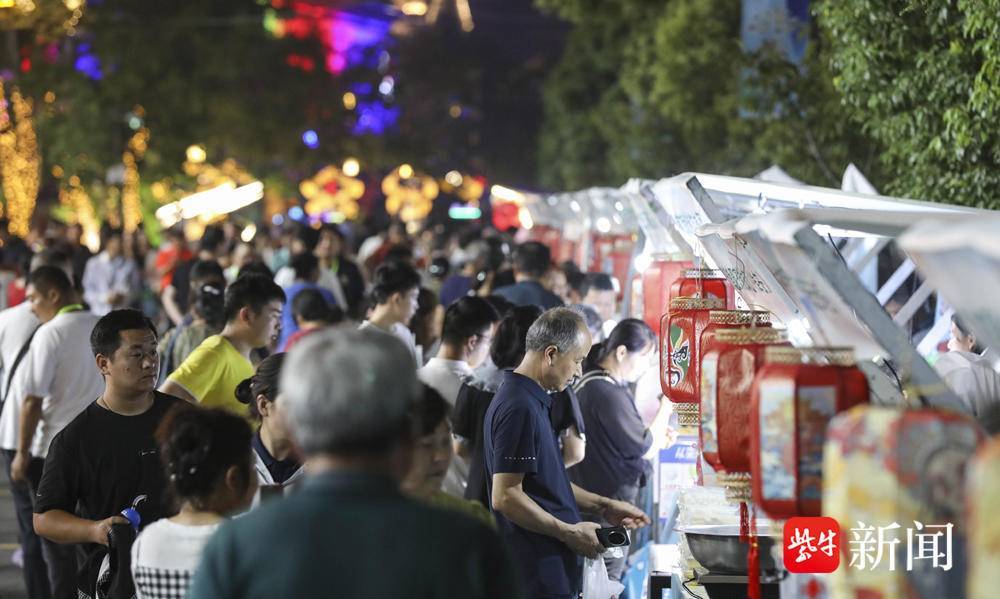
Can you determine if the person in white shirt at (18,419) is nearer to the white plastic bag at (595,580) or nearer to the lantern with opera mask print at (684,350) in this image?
the white plastic bag at (595,580)

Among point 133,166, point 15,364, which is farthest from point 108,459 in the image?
point 133,166

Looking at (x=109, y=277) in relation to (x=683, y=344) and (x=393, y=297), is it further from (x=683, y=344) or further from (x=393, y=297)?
(x=683, y=344)

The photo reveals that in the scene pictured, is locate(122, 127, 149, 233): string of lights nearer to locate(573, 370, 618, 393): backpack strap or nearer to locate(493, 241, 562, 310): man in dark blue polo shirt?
locate(493, 241, 562, 310): man in dark blue polo shirt

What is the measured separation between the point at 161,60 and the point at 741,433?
127ft

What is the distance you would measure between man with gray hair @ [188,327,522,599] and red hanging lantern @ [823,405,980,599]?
0.97 m

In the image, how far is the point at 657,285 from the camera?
951cm

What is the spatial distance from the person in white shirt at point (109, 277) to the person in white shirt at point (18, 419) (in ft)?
29.8

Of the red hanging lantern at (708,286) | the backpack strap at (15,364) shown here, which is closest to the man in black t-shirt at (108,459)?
the red hanging lantern at (708,286)

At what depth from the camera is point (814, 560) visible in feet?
15.6

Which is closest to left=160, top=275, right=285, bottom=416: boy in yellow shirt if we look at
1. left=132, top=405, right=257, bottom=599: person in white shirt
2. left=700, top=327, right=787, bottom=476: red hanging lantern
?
left=132, top=405, right=257, bottom=599: person in white shirt

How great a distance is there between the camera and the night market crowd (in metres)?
3.15

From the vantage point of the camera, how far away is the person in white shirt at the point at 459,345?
7961 millimetres
